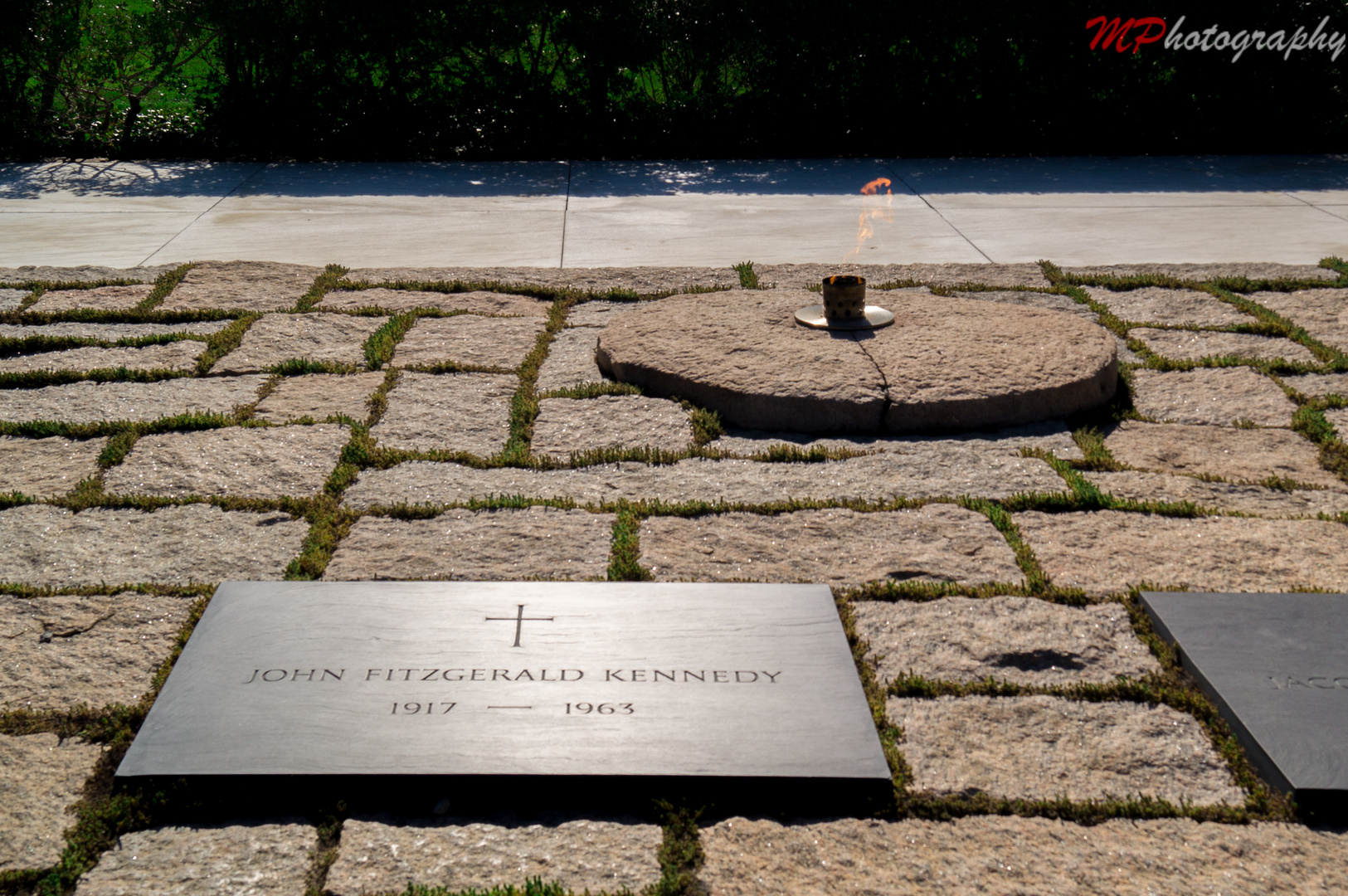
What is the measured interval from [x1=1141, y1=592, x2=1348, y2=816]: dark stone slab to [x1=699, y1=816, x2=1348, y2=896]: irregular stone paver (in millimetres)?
109

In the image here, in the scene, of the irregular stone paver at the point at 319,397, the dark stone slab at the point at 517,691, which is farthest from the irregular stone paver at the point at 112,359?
the dark stone slab at the point at 517,691

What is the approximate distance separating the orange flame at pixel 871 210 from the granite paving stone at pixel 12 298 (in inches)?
143

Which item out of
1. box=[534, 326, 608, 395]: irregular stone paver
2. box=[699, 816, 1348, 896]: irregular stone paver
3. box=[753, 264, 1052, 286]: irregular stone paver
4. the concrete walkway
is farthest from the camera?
the concrete walkway

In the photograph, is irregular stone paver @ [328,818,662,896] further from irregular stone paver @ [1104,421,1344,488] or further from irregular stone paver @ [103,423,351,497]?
irregular stone paver @ [1104,421,1344,488]

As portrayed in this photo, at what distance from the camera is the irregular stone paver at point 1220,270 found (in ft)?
16.8

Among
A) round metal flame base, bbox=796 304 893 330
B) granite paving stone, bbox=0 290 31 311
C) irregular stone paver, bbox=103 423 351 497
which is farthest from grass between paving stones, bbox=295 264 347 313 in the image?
round metal flame base, bbox=796 304 893 330

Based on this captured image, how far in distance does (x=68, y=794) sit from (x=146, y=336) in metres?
2.72

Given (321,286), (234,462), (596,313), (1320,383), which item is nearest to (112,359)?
(321,286)

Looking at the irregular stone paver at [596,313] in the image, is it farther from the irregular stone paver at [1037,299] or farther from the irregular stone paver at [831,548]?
the irregular stone paver at [831,548]

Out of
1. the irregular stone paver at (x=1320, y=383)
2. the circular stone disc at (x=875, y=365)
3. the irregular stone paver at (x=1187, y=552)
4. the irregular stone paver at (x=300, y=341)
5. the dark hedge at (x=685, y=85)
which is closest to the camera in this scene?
the irregular stone paver at (x=1187, y=552)

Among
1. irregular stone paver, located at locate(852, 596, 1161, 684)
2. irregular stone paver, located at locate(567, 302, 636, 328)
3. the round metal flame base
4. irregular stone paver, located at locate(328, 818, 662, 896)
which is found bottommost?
irregular stone paver, located at locate(328, 818, 662, 896)

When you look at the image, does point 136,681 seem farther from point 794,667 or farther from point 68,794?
point 794,667

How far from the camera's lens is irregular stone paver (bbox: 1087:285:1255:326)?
455 centimetres

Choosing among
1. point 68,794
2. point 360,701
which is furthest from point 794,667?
point 68,794
